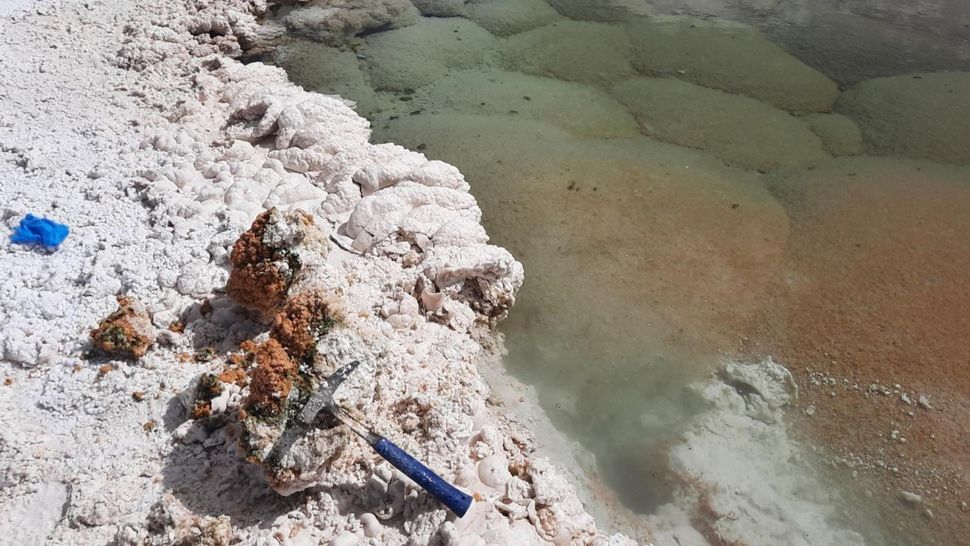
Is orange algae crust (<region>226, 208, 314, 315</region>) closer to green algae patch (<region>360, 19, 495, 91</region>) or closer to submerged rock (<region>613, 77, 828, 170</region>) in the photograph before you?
green algae patch (<region>360, 19, 495, 91</region>)

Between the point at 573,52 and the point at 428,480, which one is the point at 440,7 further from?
the point at 428,480

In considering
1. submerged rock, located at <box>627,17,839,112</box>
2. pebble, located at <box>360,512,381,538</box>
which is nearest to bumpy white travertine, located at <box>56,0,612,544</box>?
pebble, located at <box>360,512,381,538</box>

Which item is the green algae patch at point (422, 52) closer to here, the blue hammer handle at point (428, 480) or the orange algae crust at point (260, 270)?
the orange algae crust at point (260, 270)

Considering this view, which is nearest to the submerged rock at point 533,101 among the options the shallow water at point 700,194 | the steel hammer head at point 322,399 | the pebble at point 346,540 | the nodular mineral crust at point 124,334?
the shallow water at point 700,194

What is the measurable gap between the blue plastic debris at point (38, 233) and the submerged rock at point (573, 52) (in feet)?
14.4

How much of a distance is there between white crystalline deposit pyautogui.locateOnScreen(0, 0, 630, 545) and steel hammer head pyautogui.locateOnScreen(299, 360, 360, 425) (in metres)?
0.11

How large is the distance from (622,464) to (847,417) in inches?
54.0

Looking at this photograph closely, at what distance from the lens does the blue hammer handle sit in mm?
2930

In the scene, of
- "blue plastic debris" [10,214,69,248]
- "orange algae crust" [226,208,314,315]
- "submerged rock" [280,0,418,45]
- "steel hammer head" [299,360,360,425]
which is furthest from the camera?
"submerged rock" [280,0,418,45]

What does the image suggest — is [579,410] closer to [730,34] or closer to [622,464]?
[622,464]

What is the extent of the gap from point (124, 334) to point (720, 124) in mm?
5016

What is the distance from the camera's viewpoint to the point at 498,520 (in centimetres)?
305

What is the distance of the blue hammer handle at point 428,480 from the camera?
9.61 feet

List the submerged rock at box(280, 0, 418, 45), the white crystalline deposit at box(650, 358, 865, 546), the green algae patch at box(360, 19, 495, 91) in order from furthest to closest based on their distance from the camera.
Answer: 1. the submerged rock at box(280, 0, 418, 45)
2. the green algae patch at box(360, 19, 495, 91)
3. the white crystalline deposit at box(650, 358, 865, 546)
